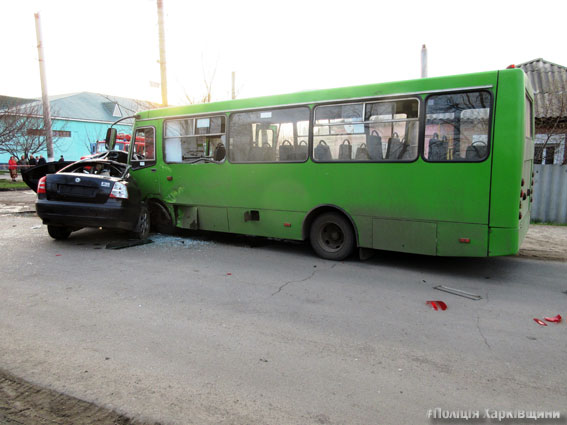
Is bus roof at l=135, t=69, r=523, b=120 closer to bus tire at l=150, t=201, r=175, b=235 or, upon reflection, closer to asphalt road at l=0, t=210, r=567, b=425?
bus tire at l=150, t=201, r=175, b=235

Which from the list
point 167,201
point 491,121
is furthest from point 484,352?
point 167,201

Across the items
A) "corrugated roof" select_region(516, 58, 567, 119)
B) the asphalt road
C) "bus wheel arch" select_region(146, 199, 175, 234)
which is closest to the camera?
the asphalt road

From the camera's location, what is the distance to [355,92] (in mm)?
6609

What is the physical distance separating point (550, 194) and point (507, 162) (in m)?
7.16

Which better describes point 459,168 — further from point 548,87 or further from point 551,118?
point 548,87

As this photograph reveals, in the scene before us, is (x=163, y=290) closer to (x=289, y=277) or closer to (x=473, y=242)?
(x=289, y=277)

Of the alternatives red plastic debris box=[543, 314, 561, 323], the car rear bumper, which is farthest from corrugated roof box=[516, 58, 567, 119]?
the car rear bumper

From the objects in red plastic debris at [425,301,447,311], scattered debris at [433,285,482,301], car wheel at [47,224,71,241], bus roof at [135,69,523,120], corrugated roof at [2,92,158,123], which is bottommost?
scattered debris at [433,285,482,301]

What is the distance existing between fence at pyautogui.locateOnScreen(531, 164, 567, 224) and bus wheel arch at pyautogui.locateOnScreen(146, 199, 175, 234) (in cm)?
982

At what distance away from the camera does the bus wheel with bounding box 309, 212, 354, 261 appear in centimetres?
692

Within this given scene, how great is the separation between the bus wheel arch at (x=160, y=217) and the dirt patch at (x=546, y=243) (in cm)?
721

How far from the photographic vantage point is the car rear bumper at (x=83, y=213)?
7727 mm

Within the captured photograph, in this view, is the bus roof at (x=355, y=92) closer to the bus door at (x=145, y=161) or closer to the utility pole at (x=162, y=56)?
the bus door at (x=145, y=161)

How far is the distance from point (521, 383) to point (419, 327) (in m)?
1.18
